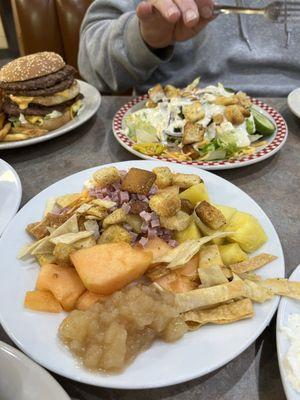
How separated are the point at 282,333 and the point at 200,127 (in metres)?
0.97

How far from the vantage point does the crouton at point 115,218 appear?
112 centimetres

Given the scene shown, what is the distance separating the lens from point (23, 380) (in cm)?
69

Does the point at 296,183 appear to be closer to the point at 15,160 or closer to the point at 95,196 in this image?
the point at 95,196

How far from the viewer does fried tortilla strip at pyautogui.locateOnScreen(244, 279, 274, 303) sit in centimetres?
94

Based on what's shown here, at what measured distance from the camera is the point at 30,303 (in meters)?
0.97

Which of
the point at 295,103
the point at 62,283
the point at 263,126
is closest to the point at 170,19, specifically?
the point at 263,126

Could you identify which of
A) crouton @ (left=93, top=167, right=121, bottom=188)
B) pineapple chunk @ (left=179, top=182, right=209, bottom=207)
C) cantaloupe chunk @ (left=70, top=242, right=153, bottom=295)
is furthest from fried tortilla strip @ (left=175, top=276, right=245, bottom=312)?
crouton @ (left=93, top=167, right=121, bottom=188)

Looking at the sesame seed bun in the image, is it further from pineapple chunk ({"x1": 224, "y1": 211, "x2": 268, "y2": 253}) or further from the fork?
pineapple chunk ({"x1": 224, "y1": 211, "x2": 268, "y2": 253})

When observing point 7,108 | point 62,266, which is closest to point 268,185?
point 62,266

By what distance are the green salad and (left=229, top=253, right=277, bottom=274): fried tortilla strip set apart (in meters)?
0.59

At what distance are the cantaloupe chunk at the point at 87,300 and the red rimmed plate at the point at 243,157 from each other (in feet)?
2.24

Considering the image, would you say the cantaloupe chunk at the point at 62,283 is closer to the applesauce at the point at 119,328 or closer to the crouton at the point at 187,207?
the applesauce at the point at 119,328

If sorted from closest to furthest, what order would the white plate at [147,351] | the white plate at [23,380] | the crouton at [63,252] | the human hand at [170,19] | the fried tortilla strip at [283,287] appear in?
1. the white plate at [23,380]
2. the white plate at [147,351]
3. the fried tortilla strip at [283,287]
4. the crouton at [63,252]
5. the human hand at [170,19]

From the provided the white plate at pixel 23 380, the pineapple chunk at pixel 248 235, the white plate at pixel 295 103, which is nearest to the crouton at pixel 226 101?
the white plate at pixel 295 103
